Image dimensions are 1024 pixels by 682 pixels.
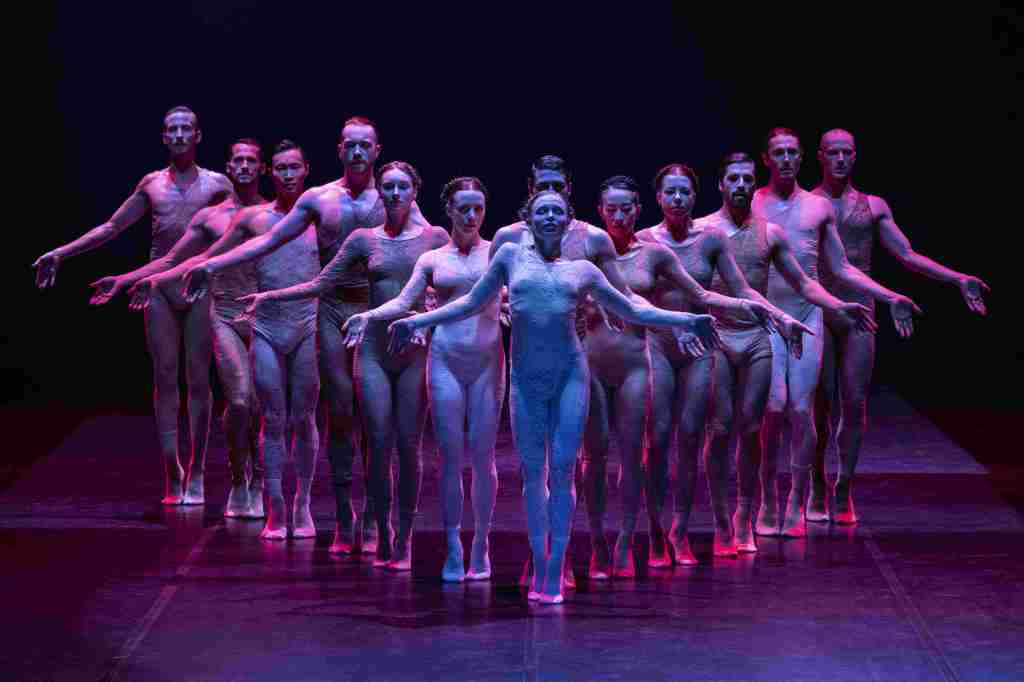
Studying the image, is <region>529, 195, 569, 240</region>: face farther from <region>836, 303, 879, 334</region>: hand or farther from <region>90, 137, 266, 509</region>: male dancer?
<region>90, 137, 266, 509</region>: male dancer

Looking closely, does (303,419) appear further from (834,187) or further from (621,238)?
(834,187)

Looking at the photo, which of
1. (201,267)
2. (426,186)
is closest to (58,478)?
(201,267)

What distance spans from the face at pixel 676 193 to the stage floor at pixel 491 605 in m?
1.36

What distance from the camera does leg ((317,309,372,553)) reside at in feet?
25.3

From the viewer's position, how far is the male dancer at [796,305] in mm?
8234

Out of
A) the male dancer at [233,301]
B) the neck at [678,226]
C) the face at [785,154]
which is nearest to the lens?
the neck at [678,226]

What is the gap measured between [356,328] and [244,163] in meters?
1.99

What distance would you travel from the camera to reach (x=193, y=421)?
905 centimetres

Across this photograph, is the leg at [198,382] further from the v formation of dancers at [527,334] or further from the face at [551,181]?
the face at [551,181]

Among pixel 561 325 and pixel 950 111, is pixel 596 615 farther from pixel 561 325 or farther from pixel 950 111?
pixel 950 111

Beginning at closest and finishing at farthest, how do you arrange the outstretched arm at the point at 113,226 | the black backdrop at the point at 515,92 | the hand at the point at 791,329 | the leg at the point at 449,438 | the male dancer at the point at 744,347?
1. the leg at the point at 449,438
2. the hand at the point at 791,329
3. the male dancer at the point at 744,347
4. the outstretched arm at the point at 113,226
5. the black backdrop at the point at 515,92

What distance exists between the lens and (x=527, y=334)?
21.7 ft

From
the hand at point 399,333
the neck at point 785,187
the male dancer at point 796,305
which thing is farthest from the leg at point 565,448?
the neck at point 785,187

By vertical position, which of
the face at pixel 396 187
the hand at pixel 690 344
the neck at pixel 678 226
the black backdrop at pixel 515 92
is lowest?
the hand at pixel 690 344
